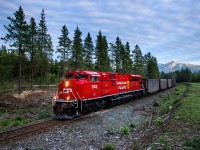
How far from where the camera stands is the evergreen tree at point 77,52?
51219 mm

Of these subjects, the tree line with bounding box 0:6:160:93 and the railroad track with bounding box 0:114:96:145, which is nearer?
the railroad track with bounding box 0:114:96:145

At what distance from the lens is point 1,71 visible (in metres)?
39.9

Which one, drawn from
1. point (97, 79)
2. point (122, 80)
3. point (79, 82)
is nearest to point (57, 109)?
point (79, 82)

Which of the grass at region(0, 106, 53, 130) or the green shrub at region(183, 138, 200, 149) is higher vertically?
the green shrub at region(183, 138, 200, 149)

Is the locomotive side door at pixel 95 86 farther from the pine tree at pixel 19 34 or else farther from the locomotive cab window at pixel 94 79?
the pine tree at pixel 19 34

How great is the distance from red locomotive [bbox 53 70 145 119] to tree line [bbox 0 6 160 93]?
52.9ft

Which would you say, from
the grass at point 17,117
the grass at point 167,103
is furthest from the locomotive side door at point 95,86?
the grass at point 167,103

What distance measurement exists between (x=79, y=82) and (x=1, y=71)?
28386 millimetres

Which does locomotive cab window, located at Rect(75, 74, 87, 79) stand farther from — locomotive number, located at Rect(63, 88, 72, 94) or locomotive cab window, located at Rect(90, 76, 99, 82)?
locomotive number, located at Rect(63, 88, 72, 94)

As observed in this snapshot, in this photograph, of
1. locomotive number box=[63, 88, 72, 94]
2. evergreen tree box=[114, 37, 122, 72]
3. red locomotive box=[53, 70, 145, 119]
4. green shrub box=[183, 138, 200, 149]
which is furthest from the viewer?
evergreen tree box=[114, 37, 122, 72]

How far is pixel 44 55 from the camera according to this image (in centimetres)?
4916

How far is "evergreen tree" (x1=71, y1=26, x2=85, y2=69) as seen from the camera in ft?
168

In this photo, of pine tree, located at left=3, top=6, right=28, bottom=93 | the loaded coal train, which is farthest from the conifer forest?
the loaded coal train

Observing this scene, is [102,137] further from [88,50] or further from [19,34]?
[88,50]
